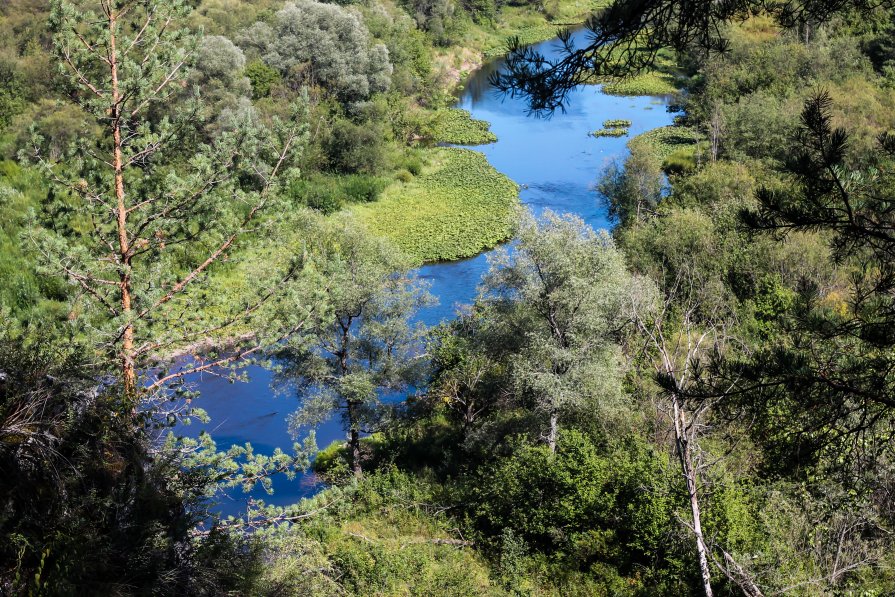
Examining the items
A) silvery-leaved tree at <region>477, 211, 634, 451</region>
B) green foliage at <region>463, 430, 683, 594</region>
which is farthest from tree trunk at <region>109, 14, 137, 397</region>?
silvery-leaved tree at <region>477, 211, 634, 451</region>

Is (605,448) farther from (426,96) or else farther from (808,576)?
(426,96)

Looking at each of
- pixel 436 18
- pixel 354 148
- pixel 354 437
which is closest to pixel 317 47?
pixel 354 148

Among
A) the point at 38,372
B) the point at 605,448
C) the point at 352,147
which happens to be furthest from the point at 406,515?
the point at 352,147

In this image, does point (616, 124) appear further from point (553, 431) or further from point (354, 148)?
point (553, 431)

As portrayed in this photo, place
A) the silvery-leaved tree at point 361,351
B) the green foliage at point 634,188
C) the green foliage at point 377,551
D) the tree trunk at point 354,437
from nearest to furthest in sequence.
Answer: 1. the green foliage at point 377,551
2. the silvery-leaved tree at point 361,351
3. the tree trunk at point 354,437
4. the green foliage at point 634,188

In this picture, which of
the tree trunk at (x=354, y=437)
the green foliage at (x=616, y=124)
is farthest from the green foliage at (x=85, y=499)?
the green foliage at (x=616, y=124)

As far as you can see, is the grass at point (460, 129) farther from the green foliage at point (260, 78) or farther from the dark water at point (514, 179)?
the green foliage at point (260, 78)
